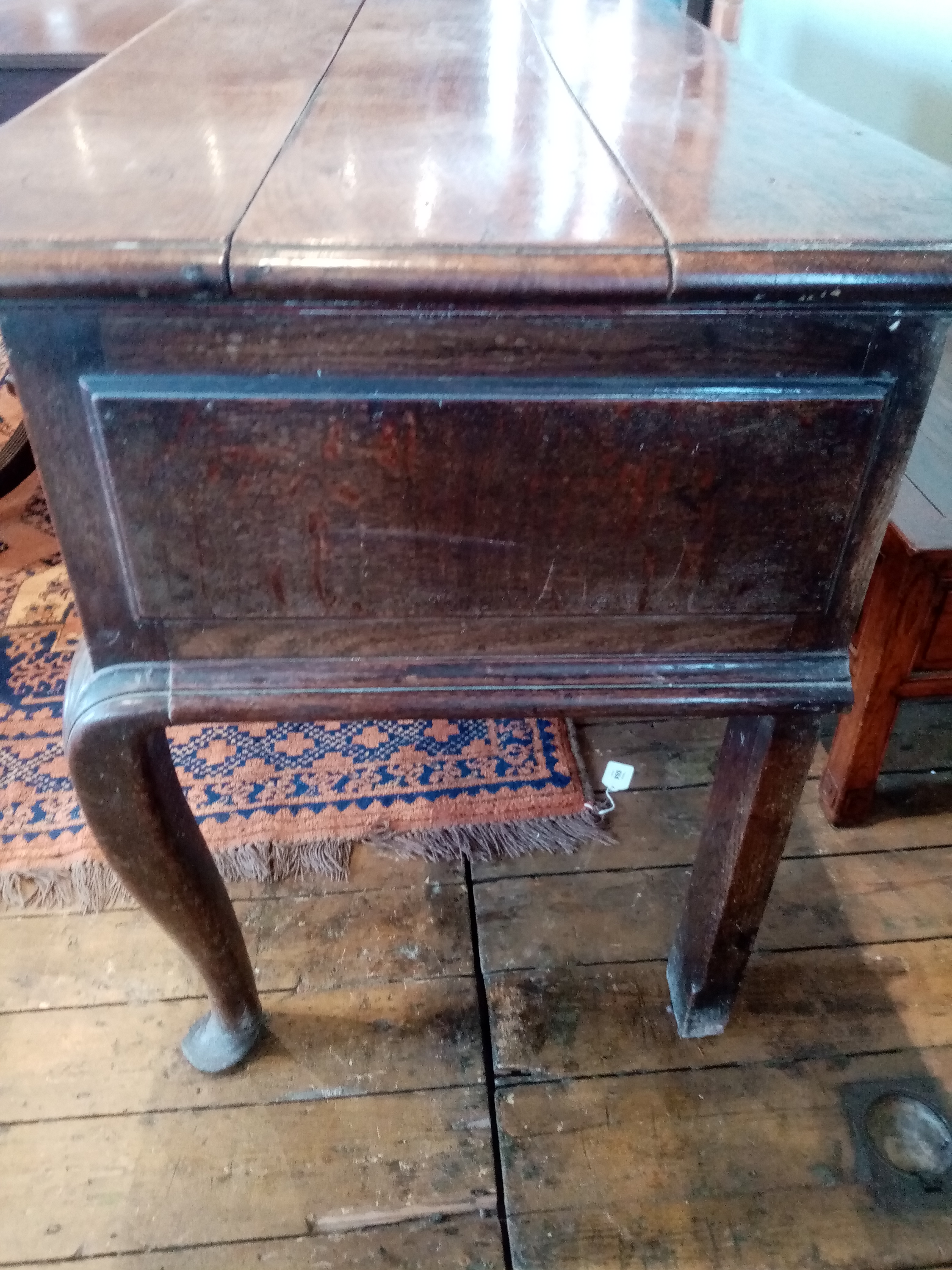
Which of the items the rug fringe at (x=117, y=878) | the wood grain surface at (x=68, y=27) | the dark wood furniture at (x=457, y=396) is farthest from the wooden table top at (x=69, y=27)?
the rug fringe at (x=117, y=878)

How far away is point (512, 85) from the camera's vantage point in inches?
30.1

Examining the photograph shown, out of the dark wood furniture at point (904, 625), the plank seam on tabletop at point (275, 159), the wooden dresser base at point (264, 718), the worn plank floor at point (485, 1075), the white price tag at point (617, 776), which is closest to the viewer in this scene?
the plank seam on tabletop at point (275, 159)

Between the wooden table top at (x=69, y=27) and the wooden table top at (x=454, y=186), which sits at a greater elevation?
the wooden table top at (x=454, y=186)

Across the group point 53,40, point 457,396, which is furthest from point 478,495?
point 53,40

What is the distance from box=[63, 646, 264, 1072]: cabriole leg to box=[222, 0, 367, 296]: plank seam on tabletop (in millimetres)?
282

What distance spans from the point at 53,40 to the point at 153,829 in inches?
39.4

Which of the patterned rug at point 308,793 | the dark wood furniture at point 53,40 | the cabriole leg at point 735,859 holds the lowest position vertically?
the patterned rug at point 308,793

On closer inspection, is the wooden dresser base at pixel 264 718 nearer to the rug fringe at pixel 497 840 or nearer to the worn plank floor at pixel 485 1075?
the worn plank floor at pixel 485 1075

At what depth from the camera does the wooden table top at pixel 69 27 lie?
110cm

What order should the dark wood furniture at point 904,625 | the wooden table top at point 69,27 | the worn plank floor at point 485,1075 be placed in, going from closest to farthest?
1. the worn plank floor at point 485,1075
2. the dark wood furniture at point 904,625
3. the wooden table top at point 69,27

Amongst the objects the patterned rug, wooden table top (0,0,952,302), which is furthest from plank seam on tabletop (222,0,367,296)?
the patterned rug

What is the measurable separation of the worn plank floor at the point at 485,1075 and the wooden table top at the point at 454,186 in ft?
2.59

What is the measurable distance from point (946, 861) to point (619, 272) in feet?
3.27

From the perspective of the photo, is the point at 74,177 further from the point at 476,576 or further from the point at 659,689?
the point at 659,689
